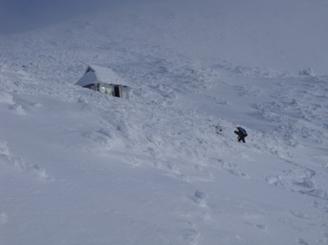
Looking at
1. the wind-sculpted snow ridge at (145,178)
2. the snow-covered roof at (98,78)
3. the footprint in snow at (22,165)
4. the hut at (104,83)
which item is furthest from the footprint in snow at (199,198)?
the snow-covered roof at (98,78)

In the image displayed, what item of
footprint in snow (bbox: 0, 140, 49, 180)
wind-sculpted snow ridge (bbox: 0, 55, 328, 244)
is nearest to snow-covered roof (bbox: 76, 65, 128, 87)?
wind-sculpted snow ridge (bbox: 0, 55, 328, 244)

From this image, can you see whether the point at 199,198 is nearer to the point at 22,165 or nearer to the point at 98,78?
the point at 22,165

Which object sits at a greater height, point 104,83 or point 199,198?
point 199,198

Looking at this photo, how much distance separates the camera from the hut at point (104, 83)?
44.6 m

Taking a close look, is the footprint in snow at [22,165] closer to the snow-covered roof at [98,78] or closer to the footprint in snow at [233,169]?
the footprint in snow at [233,169]

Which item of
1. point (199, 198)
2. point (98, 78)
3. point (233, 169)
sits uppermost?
point (199, 198)

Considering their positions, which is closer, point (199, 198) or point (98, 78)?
point (199, 198)

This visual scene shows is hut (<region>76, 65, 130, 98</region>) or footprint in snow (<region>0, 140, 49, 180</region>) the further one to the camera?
hut (<region>76, 65, 130, 98</region>)

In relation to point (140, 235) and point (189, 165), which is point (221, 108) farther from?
point (140, 235)

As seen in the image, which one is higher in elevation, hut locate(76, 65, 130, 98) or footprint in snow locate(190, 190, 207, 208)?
footprint in snow locate(190, 190, 207, 208)

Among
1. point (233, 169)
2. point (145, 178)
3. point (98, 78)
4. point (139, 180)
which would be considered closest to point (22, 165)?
point (139, 180)

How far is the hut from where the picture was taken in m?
44.6

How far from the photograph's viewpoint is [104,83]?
4503 cm

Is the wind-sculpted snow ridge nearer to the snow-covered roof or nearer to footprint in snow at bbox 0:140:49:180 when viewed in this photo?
footprint in snow at bbox 0:140:49:180
